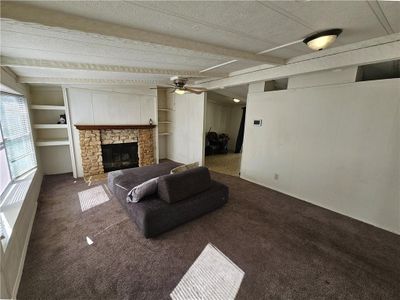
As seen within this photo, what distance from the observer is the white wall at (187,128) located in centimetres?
504

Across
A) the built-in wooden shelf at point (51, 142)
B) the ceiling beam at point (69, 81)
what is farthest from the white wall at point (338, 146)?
the built-in wooden shelf at point (51, 142)

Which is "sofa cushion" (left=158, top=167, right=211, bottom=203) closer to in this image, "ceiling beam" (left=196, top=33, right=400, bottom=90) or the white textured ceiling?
the white textured ceiling

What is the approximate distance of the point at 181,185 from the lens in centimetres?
255

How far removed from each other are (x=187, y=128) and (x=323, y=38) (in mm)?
4115

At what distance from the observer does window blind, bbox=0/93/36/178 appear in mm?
2669

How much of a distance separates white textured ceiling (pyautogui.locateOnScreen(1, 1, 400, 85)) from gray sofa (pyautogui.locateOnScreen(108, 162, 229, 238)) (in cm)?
176

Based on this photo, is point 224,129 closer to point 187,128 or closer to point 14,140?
point 187,128

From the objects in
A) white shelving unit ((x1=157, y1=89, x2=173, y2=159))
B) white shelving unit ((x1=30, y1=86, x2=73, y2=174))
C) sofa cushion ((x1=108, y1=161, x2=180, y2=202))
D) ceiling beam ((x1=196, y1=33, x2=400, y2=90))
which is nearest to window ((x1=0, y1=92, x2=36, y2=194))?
white shelving unit ((x1=30, y1=86, x2=73, y2=174))

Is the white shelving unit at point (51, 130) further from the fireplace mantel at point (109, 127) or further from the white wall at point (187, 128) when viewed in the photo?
the white wall at point (187, 128)

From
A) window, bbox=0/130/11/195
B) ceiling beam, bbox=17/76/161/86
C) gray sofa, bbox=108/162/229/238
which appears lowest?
gray sofa, bbox=108/162/229/238

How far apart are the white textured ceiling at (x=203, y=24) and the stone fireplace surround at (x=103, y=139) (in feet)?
8.18

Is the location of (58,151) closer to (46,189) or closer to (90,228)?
(46,189)

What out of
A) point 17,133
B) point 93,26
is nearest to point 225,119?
point 17,133

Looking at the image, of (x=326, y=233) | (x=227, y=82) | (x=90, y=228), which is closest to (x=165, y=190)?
(x=90, y=228)
